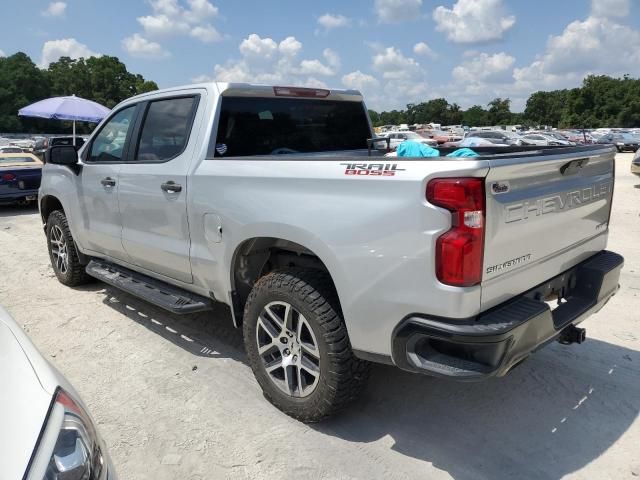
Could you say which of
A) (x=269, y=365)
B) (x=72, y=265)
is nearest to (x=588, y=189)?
(x=269, y=365)

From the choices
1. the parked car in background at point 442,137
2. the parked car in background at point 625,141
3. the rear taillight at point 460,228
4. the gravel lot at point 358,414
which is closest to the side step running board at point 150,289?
the gravel lot at point 358,414

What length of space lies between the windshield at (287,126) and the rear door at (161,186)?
9.4 inches

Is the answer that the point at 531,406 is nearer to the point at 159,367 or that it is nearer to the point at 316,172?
the point at 316,172

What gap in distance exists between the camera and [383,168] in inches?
96.5

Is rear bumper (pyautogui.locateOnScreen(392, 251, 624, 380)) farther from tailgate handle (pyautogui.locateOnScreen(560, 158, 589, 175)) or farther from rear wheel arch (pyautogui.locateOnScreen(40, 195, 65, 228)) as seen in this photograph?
rear wheel arch (pyautogui.locateOnScreen(40, 195, 65, 228))

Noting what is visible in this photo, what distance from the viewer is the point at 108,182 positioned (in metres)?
4.43

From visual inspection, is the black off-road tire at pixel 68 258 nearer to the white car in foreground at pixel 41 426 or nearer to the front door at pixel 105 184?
the front door at pixel 105 184

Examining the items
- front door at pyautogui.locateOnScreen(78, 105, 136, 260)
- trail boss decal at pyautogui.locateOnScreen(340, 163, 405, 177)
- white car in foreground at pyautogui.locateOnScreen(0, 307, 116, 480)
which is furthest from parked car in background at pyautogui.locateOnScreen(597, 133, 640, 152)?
white car in foreground at pyautogui.locateOnScreen(0, 307, 116, 480)

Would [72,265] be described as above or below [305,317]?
below

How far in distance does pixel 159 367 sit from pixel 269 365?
1118 millimetres

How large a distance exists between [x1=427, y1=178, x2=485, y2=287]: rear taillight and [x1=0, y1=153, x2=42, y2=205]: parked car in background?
11.7m

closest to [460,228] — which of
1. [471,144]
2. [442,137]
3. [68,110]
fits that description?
[471,144]

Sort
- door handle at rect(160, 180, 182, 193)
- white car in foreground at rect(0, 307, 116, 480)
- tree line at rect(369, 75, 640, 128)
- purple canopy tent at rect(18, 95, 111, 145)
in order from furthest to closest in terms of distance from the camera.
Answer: tree line at rect(369, 75, 640, 128) < purple canopy tent at rect(18, 95, 111, 145) < door handle at rect(160, 180, 182, 193) < white car in foreground at rect(0, 307, 116, 480)

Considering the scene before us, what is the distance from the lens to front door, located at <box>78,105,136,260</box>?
442cm
